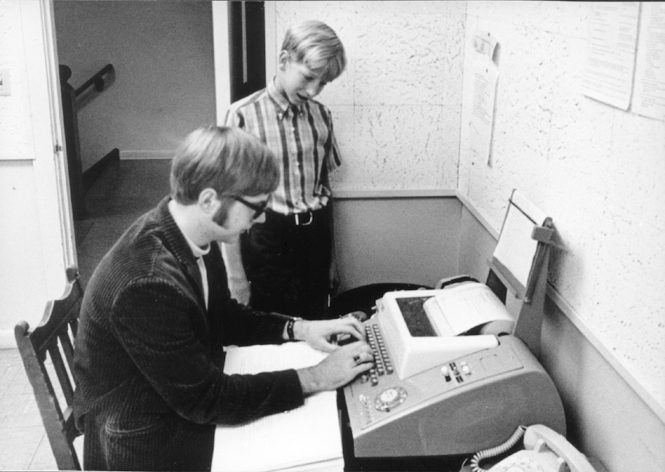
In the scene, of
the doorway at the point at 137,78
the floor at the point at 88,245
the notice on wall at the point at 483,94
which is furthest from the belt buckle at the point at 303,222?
the doorway at the point at 137,78

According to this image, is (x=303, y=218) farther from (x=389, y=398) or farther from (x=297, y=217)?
(x=389, y=398)

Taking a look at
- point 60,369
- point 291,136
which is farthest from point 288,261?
point 60,369

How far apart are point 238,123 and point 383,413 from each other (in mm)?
1303

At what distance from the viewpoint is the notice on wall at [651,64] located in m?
1.31

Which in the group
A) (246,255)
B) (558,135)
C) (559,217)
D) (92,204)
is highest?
(558,135)

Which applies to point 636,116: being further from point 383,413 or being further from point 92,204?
point 92,204

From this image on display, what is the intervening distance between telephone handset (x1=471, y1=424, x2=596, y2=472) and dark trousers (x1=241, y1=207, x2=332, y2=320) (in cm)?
124

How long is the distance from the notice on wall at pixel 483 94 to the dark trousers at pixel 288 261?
603 millimetres

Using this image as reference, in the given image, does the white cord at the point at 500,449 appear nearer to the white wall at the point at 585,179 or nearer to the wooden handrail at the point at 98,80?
the white wall at the point at 585,179

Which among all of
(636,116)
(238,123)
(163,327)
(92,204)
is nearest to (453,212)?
(238,123)

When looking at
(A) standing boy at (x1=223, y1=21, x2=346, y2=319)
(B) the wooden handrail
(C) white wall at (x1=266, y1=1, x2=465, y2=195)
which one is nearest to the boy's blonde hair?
(A) standing boy at (x1=223, y1=21, x2=346, y2=319)

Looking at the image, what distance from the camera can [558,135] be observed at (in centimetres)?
183

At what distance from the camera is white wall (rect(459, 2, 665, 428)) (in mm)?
1378

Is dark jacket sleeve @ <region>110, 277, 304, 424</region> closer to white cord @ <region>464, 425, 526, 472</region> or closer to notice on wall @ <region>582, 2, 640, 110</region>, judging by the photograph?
white cord @ <region>464, 425, 526, 472</region>
